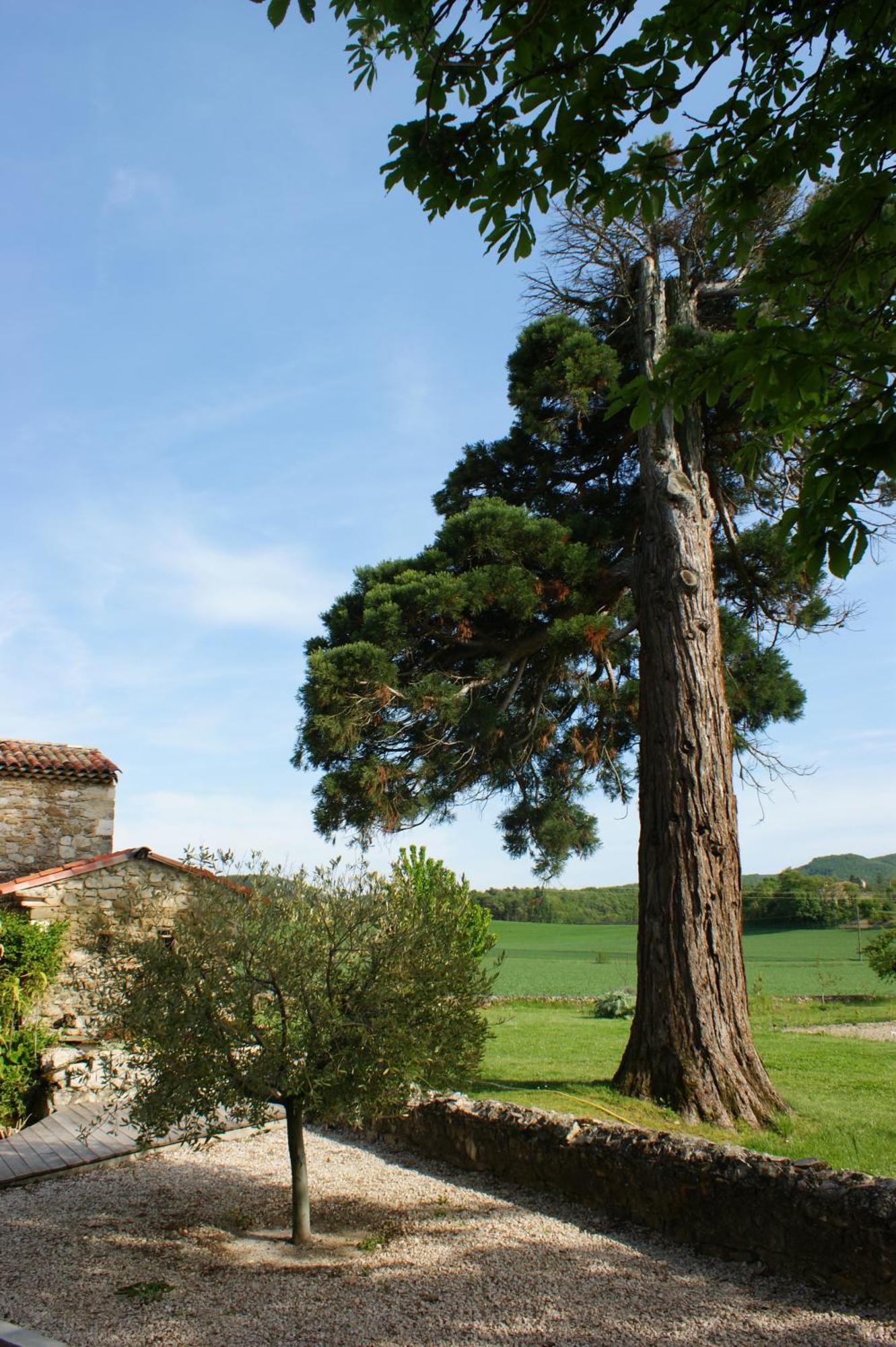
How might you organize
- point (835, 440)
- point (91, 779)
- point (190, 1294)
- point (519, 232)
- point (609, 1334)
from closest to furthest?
point (835, 440)
point (519, 232)
point (609, 1334)
point (190, 1294)
point (91, 779)

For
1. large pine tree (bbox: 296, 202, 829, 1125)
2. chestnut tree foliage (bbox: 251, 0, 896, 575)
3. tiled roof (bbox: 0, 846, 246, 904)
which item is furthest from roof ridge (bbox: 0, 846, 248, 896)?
chestnut tree foliage (bbox: 251, 0, 896, 575)

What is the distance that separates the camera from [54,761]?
1848cm

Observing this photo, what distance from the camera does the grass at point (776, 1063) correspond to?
736cm

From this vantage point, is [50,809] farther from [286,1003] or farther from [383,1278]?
[383,1278]

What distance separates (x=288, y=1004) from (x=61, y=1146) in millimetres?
5154

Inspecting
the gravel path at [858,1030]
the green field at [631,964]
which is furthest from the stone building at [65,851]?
the gravel path at [858,1030]

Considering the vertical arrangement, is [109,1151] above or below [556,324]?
below

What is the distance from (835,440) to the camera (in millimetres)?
3420

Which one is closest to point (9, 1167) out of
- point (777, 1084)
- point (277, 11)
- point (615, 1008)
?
point (777, 1084)

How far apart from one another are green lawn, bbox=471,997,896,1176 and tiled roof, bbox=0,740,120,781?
9615mm

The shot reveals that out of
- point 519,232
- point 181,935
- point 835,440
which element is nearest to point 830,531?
point 835,440

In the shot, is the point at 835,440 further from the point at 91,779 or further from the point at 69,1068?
the point at 91,779

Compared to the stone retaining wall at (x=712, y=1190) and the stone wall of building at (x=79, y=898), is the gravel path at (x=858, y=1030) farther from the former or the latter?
the stone wall of building at (x=79, y=898)

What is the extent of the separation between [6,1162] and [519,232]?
886 cm
